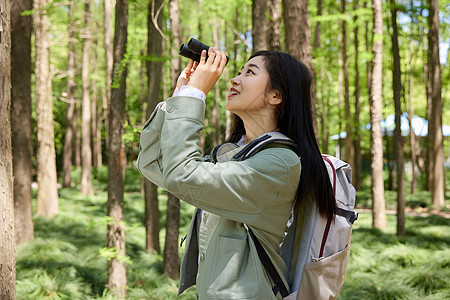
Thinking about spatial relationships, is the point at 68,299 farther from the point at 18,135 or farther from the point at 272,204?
the point at 272,204

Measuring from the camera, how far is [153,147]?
1.70m

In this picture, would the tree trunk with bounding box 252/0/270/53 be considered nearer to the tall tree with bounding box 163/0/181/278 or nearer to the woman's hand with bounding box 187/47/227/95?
the tall tree with bounding box 163/0/181/278

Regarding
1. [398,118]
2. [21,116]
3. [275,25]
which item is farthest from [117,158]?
[398,118]

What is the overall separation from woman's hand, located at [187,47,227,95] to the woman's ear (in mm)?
243

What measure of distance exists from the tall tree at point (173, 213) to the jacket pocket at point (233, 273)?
5.63 meters

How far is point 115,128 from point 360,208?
13.7 meters

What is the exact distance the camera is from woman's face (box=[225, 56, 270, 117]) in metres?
1.80

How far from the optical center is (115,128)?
236 inches

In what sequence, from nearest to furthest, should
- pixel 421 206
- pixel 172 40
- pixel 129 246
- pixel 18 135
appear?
pixel 172 40
pixel 18 135
pixel 129 246
pixel 421 206

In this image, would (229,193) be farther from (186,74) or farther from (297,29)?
(297,29)

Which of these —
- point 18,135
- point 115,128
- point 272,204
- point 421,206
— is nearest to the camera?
point 272,204

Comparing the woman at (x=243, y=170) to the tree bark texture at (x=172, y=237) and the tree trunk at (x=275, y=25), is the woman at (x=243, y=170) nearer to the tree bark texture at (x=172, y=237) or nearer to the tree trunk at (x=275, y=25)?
the tree trunk at (x=275, y=25)

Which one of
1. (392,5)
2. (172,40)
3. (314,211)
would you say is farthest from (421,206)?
(314,211)

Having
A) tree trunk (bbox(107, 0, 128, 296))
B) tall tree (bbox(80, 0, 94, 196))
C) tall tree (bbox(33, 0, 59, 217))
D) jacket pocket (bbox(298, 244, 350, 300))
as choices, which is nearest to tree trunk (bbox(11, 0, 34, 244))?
tree trunk (bbox(107, 0, 128, 296))
